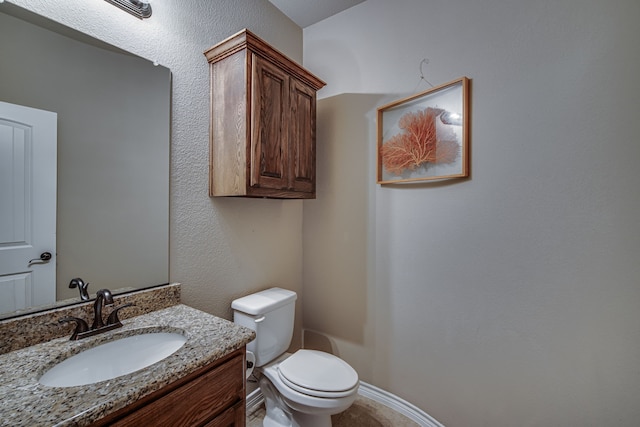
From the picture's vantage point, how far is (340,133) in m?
1.94

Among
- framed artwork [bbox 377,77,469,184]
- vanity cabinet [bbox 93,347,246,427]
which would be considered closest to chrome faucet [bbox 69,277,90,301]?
vanity cabinet [bbox 93,347,246,427]

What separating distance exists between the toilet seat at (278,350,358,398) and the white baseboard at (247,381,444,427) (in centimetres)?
44

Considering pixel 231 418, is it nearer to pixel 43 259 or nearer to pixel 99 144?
pixel 43 259

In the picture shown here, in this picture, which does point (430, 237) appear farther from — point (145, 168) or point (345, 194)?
point (145, 168)

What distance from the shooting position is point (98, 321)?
1.04m

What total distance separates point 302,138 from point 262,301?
1002 mm

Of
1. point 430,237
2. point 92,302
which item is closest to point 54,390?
point 92,302

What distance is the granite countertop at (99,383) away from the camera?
0.62 metres

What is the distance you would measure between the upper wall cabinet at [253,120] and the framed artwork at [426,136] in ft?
1.81

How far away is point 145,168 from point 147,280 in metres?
0.51

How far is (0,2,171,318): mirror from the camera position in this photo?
97cm

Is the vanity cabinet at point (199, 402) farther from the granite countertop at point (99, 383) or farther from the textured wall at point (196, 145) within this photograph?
the textured wall at point (196, 145)

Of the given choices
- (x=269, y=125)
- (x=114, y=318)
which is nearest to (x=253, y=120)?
(x=269, y=125)

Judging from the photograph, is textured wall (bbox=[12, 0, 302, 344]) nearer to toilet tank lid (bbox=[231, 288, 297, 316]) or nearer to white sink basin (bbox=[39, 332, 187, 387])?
toilet tank lid (bbox=[231, 288, 297, 316])
